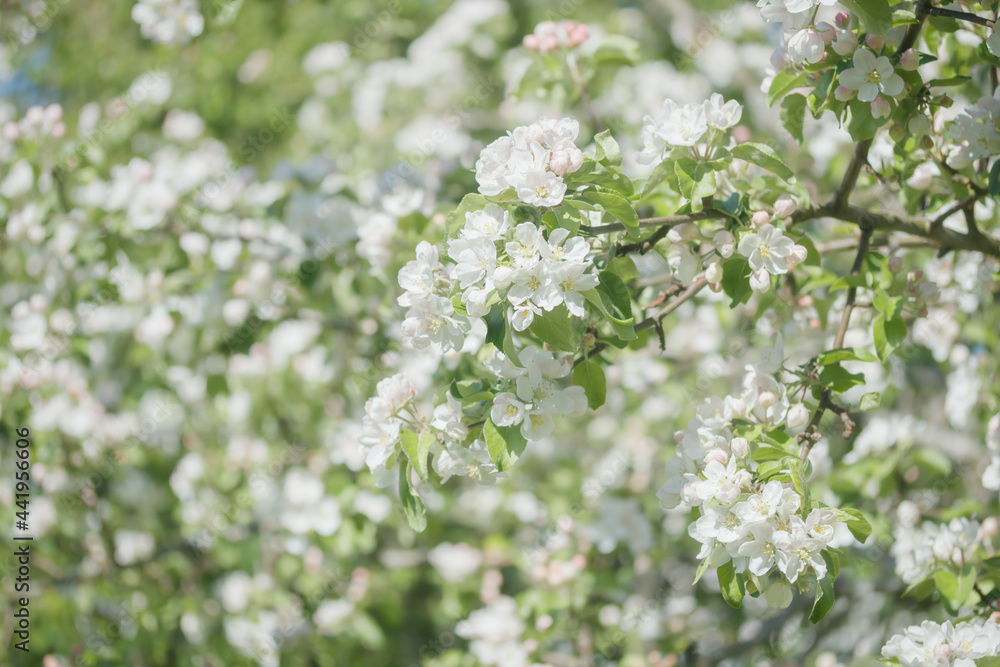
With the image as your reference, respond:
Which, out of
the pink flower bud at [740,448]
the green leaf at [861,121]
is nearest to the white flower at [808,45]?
the green leaf at [861,121]

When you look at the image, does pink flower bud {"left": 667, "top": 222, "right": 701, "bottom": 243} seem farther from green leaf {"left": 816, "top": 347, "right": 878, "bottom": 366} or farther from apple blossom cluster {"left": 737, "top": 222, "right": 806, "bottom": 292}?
green leaf {"left": 816, "top": 347, "right": 878, "bottom": 366}

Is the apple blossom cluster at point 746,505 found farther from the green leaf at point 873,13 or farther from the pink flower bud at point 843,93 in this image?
the green leaf at point 873,13

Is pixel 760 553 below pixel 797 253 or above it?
below

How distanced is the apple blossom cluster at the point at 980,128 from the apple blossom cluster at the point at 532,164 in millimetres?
822

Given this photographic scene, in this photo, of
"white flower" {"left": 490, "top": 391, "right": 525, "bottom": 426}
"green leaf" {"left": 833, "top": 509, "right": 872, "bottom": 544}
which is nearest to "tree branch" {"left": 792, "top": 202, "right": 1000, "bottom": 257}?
"green leaf" {"left": 833, "top": 509, "right": 872, "bottom": 544}

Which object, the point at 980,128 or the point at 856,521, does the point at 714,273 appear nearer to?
the point at 856,521

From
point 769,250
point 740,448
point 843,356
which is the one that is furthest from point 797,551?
point 769,250

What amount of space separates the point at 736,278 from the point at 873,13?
446mm

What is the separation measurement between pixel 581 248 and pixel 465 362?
0.60 metres

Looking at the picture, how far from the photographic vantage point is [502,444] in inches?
44.9

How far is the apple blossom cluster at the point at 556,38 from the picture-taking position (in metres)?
1.92

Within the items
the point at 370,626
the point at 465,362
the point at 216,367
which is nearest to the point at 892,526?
the point at 465,362

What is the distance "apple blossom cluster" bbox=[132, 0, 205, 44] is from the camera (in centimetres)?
204

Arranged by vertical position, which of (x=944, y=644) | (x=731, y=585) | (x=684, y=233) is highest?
(x=684, y=233)
